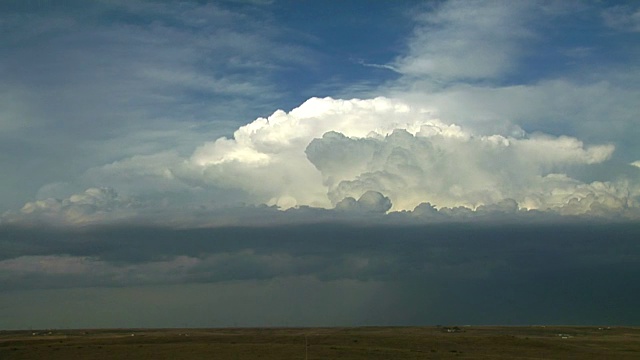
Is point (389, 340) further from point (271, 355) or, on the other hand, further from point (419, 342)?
point (271, 355)

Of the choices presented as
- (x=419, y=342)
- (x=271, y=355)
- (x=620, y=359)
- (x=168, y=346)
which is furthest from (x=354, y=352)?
(x=620, y=359)

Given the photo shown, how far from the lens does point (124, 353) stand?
149000 millimetres

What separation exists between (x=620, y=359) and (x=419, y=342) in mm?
44415

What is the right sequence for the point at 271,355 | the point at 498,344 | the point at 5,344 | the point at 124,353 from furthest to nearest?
the point at 5,344
the point at 498,344
the point at 124,353
the point at 271,355

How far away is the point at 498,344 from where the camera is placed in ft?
521

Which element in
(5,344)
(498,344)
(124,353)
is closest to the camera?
(124,353)

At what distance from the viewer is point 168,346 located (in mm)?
158000

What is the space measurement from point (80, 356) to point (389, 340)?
70.5 metres

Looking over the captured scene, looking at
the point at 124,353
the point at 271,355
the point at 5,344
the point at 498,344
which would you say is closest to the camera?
the point at 271,355

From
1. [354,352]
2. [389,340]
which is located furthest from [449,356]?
[389,340]

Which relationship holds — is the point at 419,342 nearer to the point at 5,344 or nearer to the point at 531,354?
the point at 531,354

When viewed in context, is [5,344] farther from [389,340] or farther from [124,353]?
[389,340]

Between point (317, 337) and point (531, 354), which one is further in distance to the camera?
point (317, 337)

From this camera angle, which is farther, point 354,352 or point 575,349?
point 575,349
